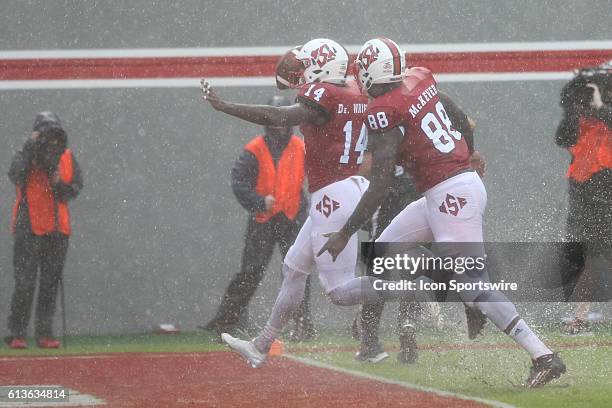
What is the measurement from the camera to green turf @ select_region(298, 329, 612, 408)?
23.3 feet

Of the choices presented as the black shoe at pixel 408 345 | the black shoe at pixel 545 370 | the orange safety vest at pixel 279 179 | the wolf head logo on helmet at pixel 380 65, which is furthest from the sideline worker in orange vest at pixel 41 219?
the black shoe at pixel 545 370

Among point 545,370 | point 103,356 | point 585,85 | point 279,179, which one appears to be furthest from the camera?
point 585,85

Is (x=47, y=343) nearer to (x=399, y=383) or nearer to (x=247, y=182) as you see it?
(x=247, y=182)

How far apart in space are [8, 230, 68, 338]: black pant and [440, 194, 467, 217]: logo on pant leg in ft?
14.6

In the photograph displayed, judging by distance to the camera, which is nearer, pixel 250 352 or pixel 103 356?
pixel 250 352

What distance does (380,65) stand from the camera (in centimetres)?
778

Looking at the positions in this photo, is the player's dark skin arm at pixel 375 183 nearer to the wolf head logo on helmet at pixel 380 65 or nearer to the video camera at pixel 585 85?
the wolf head logo on helmet at pixel 380 65

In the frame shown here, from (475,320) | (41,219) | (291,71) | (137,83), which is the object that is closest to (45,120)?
(41,219)

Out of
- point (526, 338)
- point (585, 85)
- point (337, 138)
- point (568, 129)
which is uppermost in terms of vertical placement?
point (585, 85)

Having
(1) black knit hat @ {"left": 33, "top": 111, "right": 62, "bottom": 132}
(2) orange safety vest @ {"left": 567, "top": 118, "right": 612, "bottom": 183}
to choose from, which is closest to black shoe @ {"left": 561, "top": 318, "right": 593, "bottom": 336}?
(2) orange safety vest @ {"left": 567, "top": 118, "right": 612, "bottom": 183}

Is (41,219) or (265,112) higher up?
(265,112)

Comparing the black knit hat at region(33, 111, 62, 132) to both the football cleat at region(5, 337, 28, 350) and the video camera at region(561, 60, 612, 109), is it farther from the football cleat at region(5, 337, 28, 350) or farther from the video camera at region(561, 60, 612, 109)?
the video camera at region(561, 60, 612, 109)

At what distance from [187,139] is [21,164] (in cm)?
168

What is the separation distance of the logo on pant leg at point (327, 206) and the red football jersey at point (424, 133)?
545mm
